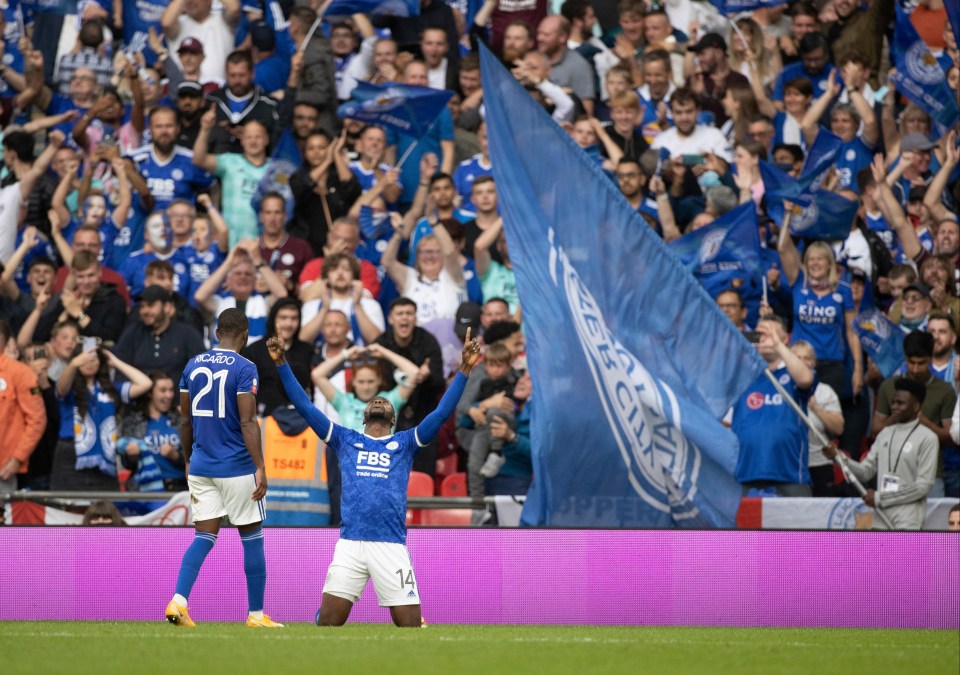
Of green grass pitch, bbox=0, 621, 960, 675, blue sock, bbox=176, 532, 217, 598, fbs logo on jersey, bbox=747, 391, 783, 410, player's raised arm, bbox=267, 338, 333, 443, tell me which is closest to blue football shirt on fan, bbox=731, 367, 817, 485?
fbs logo on jersey, bbox=747, 391, 783, 410

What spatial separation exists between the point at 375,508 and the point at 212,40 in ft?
31.6

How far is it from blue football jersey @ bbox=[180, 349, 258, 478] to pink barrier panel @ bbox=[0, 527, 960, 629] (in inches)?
86.5

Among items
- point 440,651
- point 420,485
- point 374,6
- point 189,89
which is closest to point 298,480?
point 420,485

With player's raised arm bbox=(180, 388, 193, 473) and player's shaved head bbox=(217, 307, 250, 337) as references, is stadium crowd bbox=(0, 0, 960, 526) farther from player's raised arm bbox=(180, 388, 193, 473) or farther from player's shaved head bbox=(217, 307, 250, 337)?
player's shaved head bbox=(217, 307, 250, 337)

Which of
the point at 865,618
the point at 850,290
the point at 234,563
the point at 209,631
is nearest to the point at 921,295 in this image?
the point at 850,290

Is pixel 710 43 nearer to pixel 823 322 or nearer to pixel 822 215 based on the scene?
pixel 822 215

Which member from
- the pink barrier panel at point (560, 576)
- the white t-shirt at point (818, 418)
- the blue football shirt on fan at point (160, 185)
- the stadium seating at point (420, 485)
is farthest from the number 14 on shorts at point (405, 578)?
the blue football shirt on fan at point (160, 185)

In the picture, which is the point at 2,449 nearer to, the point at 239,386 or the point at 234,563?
the point at 234,563

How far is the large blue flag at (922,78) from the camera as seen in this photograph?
1688cm

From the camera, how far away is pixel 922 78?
1694 cm

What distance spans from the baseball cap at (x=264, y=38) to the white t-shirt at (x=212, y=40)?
0.27 m

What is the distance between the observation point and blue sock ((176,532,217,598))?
32.1 feet

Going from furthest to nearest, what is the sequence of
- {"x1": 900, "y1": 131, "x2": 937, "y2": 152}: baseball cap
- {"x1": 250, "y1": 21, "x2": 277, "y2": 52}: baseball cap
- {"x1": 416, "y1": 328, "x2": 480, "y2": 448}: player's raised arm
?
{"x1": 250, "y1": 21, "x2": 277, "y2": 52}: baseball cap
{"x1": 900, "y1": 131, "x2": 937, "y2": 152}: baseball cap
{"x1": 416, "y1": 328, "x2": 480, "y2": 448}: player's raised arm

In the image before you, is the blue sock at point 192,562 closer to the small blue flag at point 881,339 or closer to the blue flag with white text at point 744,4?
the small blue flag at point 881,339
